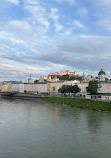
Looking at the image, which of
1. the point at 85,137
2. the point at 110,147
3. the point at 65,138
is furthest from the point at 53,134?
the point at 110,147

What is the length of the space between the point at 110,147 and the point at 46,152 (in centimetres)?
648

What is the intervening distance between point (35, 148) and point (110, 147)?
24.2ft

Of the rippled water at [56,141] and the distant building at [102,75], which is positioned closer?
the rippled water at [56,141]

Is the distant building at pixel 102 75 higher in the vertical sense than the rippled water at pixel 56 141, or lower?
higher

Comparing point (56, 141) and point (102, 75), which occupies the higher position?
point (102, 75)

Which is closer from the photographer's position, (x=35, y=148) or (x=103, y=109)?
(x=35, y=148)

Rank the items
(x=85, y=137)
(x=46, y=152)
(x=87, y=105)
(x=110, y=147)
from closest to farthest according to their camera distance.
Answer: (x=46, y=152) → (x=110, y=147) → (x=85, y=137) → (x=87, y=105)

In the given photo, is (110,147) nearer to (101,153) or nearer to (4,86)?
(101,153)

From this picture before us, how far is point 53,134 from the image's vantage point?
2545 cm

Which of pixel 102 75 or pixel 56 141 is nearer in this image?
pixel 56 141

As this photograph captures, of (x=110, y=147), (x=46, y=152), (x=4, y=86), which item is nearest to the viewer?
(x=46, y=152)

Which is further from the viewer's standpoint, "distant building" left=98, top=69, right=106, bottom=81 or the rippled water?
"distant building" left=98, top=69, right=106, bottom=81

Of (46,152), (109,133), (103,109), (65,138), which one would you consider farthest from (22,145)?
(103,109)

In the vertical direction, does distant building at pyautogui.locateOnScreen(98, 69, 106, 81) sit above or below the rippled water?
above
